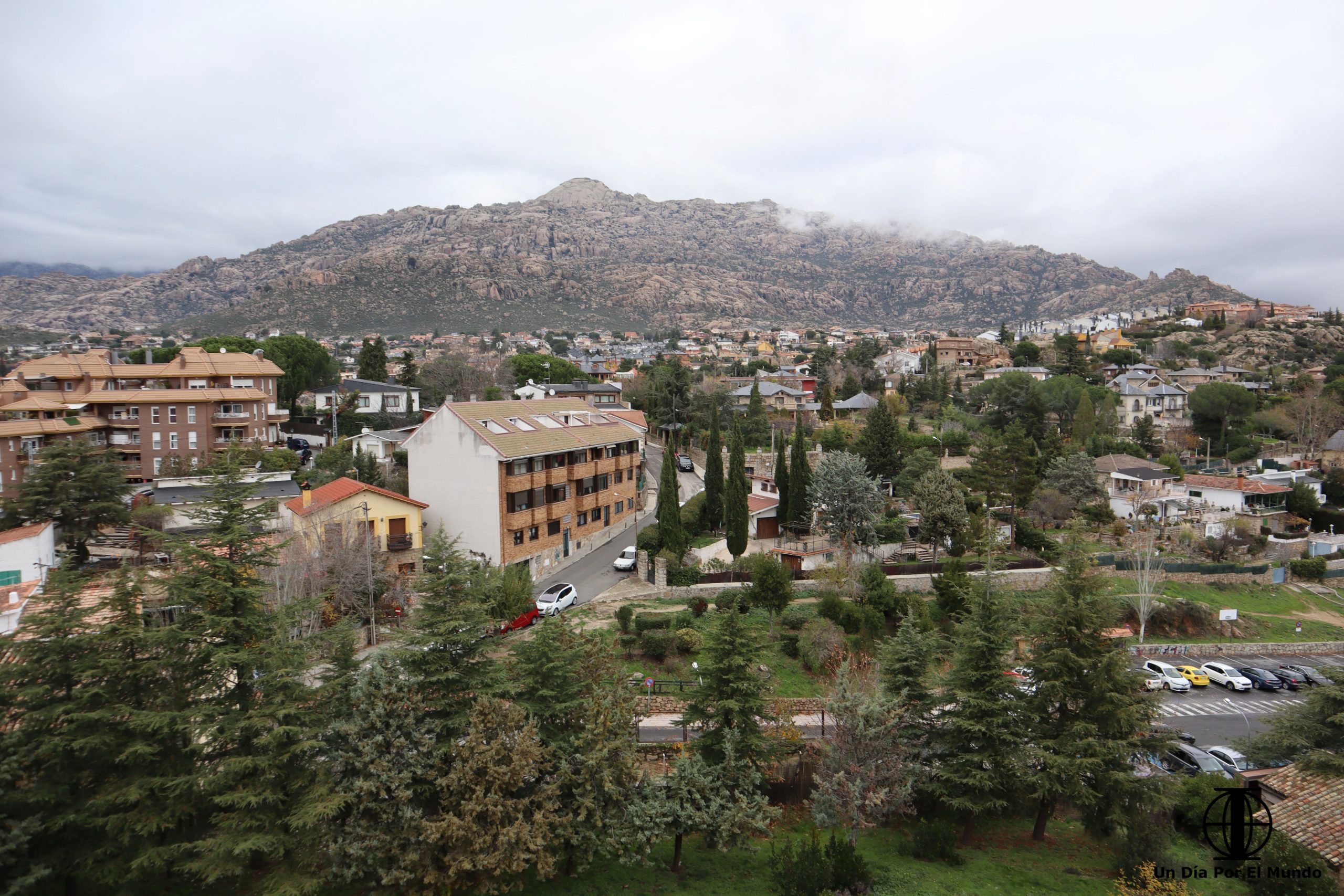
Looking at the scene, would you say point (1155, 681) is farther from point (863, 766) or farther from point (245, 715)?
point (245, 715)

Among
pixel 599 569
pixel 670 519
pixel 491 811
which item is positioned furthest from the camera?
pixel 599 569

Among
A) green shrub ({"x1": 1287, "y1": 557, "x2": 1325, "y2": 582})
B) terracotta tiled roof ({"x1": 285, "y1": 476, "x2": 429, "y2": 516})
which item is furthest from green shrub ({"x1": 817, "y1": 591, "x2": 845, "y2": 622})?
green shrub ({"x1": 1287, "y1": 557, "x2": 1325, "y2": 582})

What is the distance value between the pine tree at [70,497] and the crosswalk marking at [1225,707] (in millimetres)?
50183

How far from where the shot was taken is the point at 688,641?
27547mm

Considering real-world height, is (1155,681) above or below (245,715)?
below

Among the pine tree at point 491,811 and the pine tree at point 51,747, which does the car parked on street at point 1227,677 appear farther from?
the pine tree at point 51,747

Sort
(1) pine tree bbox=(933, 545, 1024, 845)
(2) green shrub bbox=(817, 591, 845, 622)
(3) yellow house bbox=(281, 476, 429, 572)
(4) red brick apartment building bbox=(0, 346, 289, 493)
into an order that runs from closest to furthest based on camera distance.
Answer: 1. (1) pine tree bbox=(933, 545, 1024, 845)
2. (3) yellow house bbox=(281, 476, 429, 572)
3. (2) green shrub bbox=(817, 591, 845, 622)
4. (4) red brick apartment building bbox=(0, 346, 289, 493)

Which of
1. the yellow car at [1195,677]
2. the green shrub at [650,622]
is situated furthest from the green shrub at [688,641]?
the yellow car at [1195,677]

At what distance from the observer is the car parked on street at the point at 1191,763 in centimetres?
2280

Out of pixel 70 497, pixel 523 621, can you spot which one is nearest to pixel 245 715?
pixel 523 621

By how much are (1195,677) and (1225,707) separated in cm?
293

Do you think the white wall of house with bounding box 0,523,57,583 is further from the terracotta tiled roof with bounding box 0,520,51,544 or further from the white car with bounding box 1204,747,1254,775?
the white car with bounding box 1204,747,1254,775

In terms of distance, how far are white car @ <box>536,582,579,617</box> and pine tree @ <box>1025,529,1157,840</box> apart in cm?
1965

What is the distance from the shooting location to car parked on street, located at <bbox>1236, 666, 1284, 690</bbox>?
32531 mm
